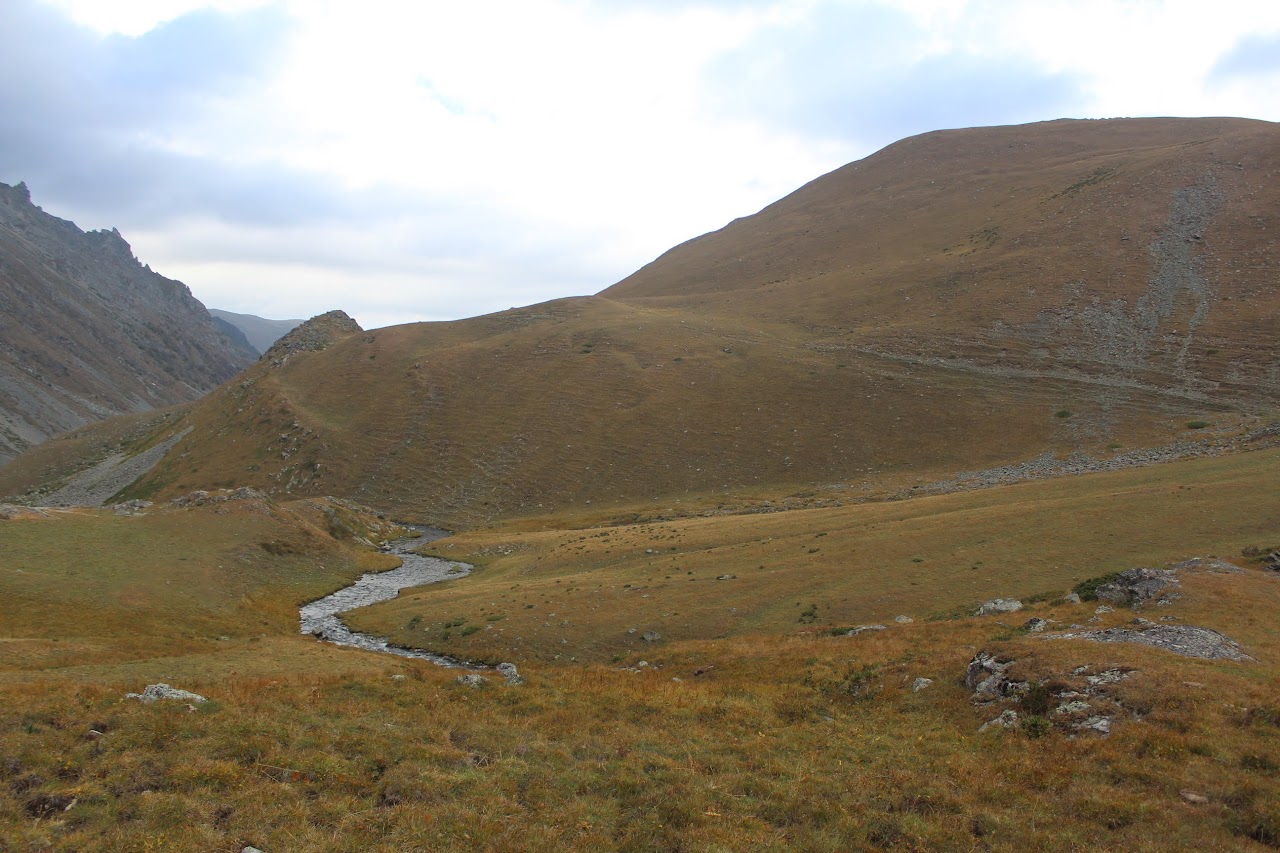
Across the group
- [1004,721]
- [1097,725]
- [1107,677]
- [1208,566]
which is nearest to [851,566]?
[1208,566]

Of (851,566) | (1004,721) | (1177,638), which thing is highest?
(1004,721)

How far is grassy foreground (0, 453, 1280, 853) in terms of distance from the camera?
1360 cm

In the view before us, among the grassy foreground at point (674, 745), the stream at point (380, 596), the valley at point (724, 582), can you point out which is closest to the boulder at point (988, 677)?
the valley at point (724, 582)

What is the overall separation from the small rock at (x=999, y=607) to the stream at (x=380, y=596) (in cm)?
2428

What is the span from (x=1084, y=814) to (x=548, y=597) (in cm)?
3351

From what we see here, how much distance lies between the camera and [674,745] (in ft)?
62.1

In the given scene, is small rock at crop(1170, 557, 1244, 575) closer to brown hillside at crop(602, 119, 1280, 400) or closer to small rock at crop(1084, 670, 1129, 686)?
small rock at crop(1084, 670, 1129, 686)

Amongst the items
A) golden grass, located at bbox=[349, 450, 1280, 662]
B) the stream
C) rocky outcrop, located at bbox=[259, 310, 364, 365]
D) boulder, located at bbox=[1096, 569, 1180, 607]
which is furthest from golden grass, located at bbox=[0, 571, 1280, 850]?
rocky outcrop, located at bbox=[259, 310, 364, 365]

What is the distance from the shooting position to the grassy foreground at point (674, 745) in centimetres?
1360

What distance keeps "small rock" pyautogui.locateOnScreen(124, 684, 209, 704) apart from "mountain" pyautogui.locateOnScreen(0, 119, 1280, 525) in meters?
59.3

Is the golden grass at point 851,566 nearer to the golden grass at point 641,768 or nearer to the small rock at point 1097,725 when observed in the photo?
the golden grass at point 641,768

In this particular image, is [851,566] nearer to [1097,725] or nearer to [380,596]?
[1097,725]

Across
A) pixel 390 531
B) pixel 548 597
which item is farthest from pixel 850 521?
pixel 390 531

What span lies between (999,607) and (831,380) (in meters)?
72.5
